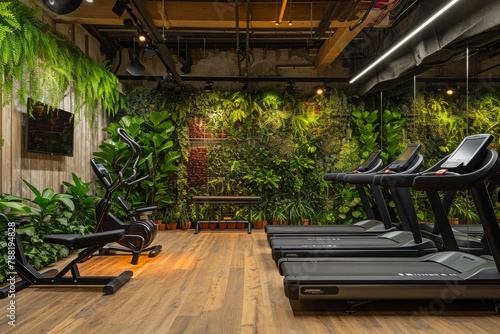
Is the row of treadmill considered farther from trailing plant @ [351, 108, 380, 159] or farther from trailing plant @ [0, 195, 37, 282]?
trailing plant @ [351, 108, 380, 159]

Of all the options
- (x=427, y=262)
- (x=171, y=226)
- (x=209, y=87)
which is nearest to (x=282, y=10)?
(x=209, y=87)

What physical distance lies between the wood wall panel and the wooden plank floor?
1.63 meters

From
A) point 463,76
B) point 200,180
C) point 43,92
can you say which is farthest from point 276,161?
point 43,92

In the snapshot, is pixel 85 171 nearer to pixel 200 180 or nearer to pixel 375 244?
pixel 200 180

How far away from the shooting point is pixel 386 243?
4570 mm

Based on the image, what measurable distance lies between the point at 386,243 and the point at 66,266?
10.9ft

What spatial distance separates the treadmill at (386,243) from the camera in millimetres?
4262

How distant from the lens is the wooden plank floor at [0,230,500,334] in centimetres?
271

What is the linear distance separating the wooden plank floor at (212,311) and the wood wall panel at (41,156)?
1.63 metres

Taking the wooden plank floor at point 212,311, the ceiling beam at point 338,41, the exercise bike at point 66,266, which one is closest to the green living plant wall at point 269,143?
the ceiling beam at point 338,41

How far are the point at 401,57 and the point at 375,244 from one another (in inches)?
127

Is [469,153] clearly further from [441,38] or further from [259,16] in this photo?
[259,16]

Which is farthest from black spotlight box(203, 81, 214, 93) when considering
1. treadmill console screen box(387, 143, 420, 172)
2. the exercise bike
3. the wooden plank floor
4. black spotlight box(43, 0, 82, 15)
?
the exercise bike

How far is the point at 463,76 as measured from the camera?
4754 mm
